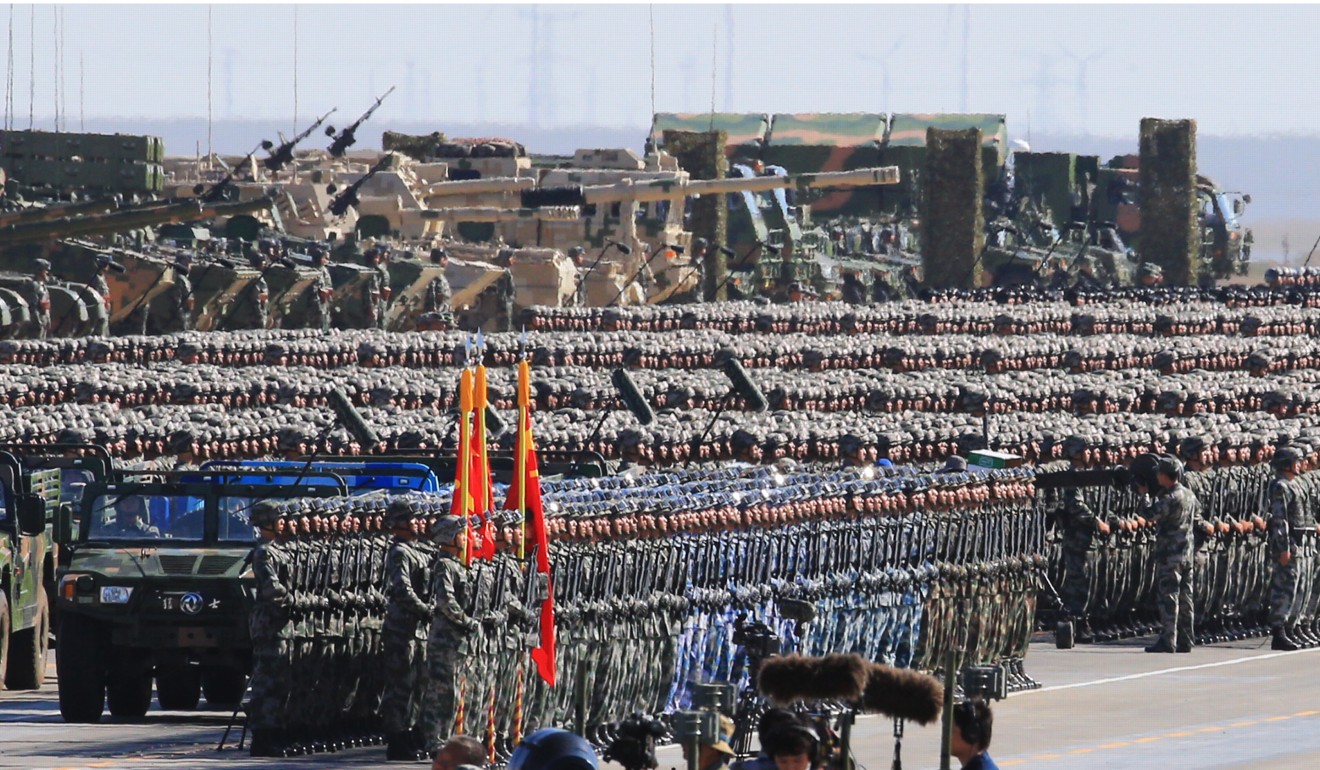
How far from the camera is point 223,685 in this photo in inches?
663

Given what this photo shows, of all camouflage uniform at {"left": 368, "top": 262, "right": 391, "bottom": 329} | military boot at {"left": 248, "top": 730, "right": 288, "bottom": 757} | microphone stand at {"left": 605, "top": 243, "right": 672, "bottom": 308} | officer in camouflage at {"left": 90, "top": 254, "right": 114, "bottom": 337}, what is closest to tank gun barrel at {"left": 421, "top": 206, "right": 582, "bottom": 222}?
microphone stand at {"left": 605, "top": 243, "right": 672, "bottom": 308}

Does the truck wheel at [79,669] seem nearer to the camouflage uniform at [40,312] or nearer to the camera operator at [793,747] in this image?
the camera operator at [793,747]

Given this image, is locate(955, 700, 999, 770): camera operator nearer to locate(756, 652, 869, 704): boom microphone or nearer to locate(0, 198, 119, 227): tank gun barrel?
locate(756, 652, 869, 704): boom microphone

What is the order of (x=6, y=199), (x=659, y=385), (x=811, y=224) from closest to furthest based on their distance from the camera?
(x=659, y=385) → (x=6, y=199) → (x=811, y=224)

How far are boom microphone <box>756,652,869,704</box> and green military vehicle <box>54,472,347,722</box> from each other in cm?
733

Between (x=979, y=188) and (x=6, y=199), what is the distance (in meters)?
21.7

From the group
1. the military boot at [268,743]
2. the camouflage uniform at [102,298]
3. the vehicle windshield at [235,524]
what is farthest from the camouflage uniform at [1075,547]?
the camouflage uniform at [102,298]

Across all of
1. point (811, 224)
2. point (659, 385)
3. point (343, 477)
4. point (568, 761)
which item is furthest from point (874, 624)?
point (811, 224)

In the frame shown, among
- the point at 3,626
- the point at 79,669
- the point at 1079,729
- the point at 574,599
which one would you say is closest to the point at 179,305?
the point at 3,626

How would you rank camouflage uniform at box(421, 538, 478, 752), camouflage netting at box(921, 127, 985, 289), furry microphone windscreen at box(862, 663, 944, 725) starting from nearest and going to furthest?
1. furry microphone windscreen at box(862, 663, 944, 725)
2. camouflage uniform at box(421, 538, 478, 752)
3. camouflage netting at box(921, 127, 985, 289)

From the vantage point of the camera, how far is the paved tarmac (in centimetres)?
1362

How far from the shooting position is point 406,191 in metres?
59.1

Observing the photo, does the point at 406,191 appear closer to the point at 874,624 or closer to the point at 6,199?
the point at 6,199

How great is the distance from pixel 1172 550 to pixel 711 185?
40.4m
